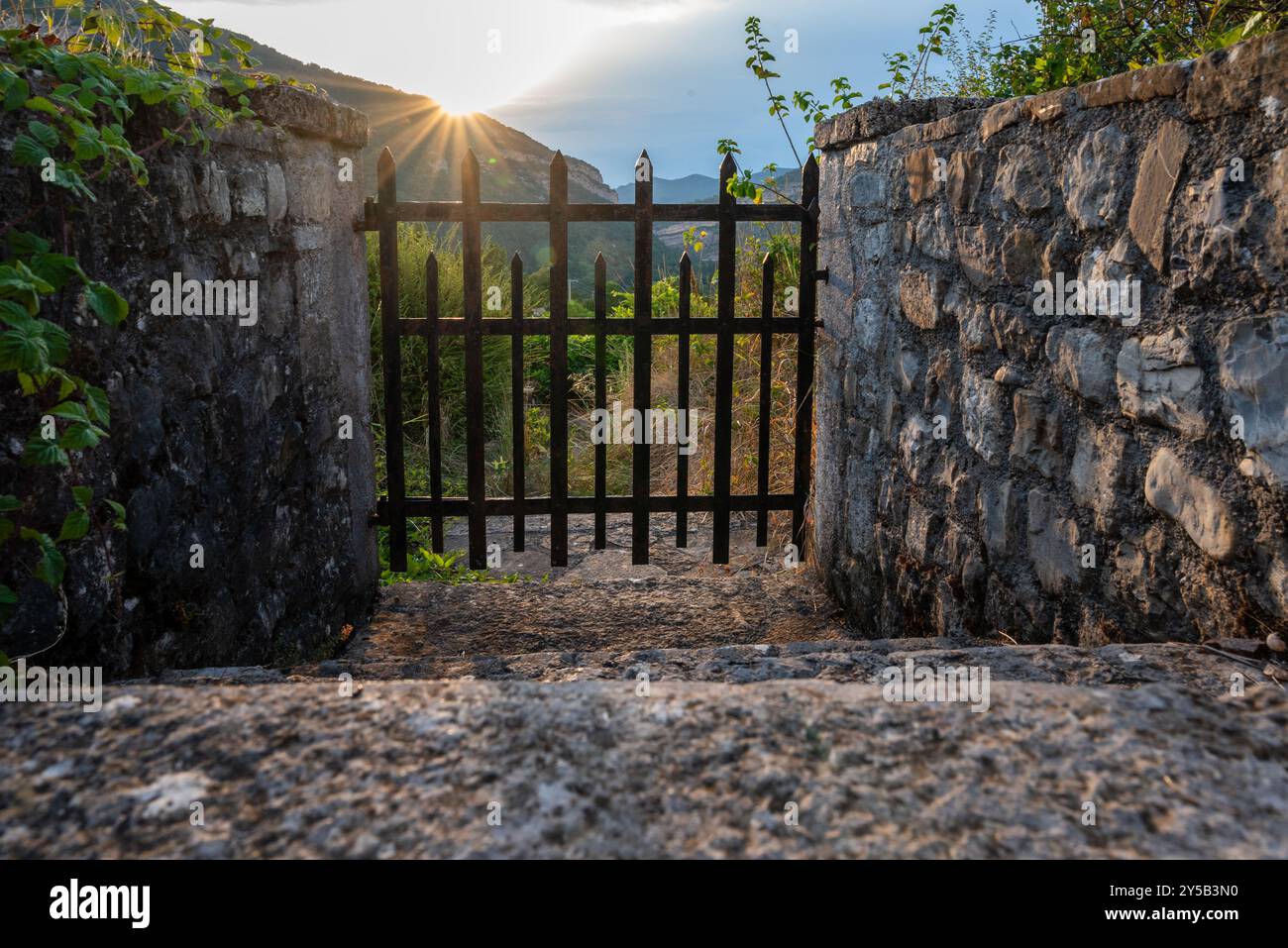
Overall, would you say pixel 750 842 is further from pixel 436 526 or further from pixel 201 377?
pixel 436 526

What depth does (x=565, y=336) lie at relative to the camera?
4.00 meters

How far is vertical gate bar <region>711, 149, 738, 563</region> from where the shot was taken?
396cm

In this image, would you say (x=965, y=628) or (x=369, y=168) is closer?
(x=965, y=628)

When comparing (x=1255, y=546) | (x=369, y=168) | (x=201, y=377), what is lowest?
(x=1255, y=546)

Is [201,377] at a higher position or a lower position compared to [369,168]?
lower

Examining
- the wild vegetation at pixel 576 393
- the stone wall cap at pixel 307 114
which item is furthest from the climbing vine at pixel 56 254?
the wild vegetation at pixel 576 393

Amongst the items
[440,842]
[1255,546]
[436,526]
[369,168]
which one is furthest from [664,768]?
[369,168]

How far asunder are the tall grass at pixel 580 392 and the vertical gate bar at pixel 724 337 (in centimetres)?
62

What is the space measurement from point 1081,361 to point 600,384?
230 centimetres

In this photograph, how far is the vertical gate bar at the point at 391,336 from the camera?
150 inches

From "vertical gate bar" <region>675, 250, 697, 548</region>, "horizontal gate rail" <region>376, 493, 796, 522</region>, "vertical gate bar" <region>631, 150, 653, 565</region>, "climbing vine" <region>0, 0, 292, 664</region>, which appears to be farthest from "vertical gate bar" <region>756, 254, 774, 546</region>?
"climbing vine" <region>0, 0, 292, 664</region>

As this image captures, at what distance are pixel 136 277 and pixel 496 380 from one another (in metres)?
4.65

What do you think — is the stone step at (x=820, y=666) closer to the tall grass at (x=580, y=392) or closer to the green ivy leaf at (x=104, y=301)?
the green ivy leaf at (x=104, y=301)
